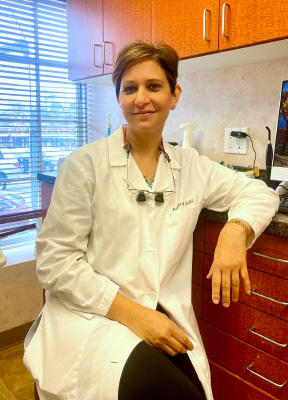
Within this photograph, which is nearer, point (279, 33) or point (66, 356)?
point (66, 356)

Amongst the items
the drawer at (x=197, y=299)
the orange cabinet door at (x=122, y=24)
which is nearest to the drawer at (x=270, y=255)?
the drawer at (x=197, y=299)

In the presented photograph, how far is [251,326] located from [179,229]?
0.42 m

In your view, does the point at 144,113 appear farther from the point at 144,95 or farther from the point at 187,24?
the point at 187,24

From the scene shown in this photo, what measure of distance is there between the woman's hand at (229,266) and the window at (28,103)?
148 centimetres

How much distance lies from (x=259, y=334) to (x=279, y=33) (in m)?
0.99

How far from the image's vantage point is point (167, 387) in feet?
2.73

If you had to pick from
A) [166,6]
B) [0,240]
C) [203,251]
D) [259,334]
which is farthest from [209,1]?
[0,240]

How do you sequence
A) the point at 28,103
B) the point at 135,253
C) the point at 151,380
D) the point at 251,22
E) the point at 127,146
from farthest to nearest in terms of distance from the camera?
the point at 28,103, the point at 251,22, the point at 127,146, the point at 135,253, the point at 151,380

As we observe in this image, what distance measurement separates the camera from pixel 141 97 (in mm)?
1076

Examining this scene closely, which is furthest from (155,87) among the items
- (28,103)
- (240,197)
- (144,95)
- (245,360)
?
(28,103)

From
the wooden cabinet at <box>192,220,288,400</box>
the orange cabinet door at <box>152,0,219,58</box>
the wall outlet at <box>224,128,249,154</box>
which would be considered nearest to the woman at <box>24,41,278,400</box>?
the wooden cabinet at <box>192,220,288,400</box>

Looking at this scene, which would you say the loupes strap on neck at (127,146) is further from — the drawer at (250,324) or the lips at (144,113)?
the drawer at (250,324)

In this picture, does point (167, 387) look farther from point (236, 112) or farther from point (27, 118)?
point (27, 118)

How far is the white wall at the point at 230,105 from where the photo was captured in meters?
1.63
